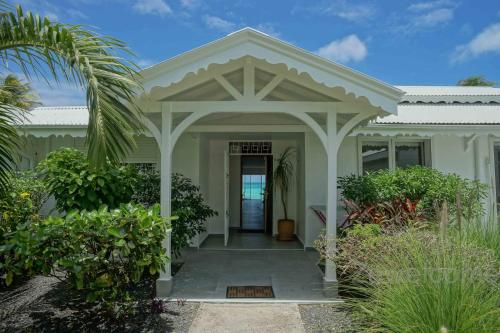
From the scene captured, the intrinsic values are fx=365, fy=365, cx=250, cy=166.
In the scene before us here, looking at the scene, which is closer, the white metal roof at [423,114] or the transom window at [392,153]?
A: the transom window at [392,153]

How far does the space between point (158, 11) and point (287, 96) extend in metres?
4.99

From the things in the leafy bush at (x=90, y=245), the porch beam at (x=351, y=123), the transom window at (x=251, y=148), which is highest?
the transom window at (x=251, y=148)

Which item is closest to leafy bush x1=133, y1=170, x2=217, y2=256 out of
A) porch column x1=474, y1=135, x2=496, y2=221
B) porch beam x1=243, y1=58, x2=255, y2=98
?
porch beam x1=243, y1=58, x2=255, y2=98

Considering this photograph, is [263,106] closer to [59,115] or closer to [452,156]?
[452,156]

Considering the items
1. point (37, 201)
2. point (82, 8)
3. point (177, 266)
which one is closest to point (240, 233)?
point (177, 266)

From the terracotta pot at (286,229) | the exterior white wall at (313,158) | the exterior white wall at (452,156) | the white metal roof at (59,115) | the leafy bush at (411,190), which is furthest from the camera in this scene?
the terracotta pot at (286,229)

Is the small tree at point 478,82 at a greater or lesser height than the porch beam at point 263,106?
greater

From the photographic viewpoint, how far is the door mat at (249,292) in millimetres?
6102

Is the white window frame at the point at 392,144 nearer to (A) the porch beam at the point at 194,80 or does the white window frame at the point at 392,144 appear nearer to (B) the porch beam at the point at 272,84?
(B) the porch beam at the point at 272,84

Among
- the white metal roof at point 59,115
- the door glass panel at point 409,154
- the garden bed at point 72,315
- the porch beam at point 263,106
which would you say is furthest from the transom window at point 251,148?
the garden bed at point 72,315

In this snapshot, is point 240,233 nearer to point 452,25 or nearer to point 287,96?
point 287,96

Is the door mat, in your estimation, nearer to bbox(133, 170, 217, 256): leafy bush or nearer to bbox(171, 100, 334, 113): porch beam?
bbox(133, 170, 217, 256): leafy bush

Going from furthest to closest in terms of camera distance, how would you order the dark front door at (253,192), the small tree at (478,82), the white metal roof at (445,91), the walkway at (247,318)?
the small tree at (478,82)
the white metal roof at (445,91)
the dark front door at (253,192)
the walkway at (247,318)

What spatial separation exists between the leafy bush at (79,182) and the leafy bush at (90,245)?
4.83 ft
